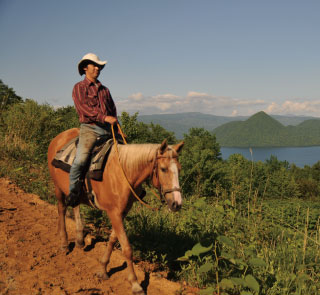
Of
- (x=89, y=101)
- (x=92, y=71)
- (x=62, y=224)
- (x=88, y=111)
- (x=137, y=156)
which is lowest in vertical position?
(x=62, y=224)

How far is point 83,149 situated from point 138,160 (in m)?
1.13

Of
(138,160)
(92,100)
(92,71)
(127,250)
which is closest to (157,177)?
(138,160)

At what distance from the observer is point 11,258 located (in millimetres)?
3814

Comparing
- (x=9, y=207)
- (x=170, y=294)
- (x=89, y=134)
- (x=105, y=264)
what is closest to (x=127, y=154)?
(x=89, y=134)

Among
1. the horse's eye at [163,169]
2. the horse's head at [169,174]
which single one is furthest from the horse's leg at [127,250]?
the horse's eye at [163,169]

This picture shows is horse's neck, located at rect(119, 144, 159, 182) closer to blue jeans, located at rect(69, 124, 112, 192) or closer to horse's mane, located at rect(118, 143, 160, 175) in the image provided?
horse's mane, located at rect(118, 143, 160, 175)

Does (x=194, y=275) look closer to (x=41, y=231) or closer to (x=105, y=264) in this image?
(x=105, y=264)

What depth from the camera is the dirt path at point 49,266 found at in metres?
3.27

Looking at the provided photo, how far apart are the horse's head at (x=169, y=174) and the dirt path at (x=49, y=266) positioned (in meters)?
1.47

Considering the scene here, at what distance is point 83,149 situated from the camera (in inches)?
154

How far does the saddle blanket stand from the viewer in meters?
3.66

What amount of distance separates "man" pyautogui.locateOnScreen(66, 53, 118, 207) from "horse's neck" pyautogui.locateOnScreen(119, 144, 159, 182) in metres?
0.71

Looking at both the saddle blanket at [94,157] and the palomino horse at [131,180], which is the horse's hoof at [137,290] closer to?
the palomino horse at [131,180]

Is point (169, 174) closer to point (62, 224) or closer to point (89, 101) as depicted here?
point (89, 101)
